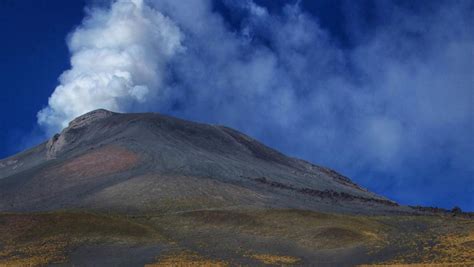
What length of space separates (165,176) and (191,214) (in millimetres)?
19035

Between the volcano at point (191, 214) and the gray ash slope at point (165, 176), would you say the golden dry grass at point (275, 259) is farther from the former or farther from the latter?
the gray ash slope at point (165, 176)

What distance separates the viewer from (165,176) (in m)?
83.7

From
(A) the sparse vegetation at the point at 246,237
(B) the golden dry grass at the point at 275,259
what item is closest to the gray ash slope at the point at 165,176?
(A) the sparse vegetation at the point at 246,237

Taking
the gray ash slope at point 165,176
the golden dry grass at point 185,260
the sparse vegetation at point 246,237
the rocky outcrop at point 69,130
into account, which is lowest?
the golden dry grass at point 185,260

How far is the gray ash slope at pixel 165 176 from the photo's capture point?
7556 centimetres

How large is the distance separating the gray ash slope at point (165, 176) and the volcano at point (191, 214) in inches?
10.9

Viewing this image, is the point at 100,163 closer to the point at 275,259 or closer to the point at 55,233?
the point at 55,233

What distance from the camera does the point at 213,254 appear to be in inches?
1980

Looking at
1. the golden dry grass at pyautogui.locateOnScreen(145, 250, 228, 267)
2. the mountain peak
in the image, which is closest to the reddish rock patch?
the mountain peak

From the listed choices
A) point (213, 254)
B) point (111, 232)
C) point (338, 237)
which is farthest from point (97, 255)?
point (338, 237)

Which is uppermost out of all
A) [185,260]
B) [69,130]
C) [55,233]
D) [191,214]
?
[69,130]

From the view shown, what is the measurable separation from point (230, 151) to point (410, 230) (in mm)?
56659

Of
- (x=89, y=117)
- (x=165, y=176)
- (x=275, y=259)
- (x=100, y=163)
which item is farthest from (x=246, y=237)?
(x=89, y=117)

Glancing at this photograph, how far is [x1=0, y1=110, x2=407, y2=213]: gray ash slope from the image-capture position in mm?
75562
